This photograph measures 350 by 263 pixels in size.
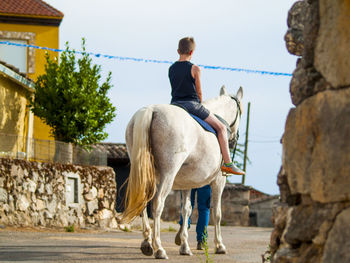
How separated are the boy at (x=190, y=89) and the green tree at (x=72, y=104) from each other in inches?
461

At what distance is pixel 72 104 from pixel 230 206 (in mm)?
8435

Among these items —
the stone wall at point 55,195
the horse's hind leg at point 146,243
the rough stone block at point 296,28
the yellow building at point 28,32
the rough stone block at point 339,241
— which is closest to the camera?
the rough stone block at point 339,241

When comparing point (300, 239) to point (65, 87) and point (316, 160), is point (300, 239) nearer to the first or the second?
point (316, 160)

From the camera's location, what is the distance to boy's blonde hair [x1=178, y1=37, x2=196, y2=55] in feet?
25.9

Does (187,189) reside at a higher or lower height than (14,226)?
higher

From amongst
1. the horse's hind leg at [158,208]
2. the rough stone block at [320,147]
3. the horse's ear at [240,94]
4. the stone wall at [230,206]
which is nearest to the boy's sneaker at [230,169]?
the horse's hind leg at [158,208]

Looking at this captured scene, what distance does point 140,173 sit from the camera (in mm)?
6688

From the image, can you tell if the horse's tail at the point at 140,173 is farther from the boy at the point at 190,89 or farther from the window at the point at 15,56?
the window at the point at 15,56

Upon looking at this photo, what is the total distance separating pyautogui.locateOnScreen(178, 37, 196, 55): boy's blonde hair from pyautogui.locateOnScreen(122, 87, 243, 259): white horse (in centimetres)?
100

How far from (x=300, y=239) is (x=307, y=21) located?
4.13 feet

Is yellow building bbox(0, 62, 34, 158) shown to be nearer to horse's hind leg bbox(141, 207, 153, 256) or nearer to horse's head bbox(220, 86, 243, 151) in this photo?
horse's head bbox(220, 86, 243, 151)

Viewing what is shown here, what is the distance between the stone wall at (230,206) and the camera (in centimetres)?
2369

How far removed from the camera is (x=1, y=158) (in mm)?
13211

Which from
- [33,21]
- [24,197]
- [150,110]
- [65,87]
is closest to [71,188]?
[24,197]
